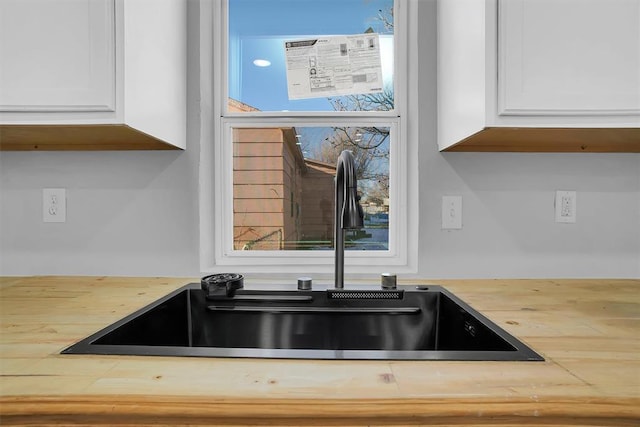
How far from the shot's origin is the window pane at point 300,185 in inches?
60.5

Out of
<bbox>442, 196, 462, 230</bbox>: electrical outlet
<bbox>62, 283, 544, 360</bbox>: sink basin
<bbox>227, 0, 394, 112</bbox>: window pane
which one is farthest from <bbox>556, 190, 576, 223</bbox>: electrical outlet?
<bbox>227, 0, 394, 112</bbox>: window pane

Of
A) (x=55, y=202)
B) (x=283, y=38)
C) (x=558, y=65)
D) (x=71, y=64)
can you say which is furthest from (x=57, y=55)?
(x=558, y=65)

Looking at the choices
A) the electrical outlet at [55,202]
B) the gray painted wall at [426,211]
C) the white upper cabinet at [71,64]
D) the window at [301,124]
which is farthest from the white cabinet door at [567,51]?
the electrical outlet at [55,202]

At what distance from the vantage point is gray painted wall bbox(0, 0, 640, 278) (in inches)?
55.6

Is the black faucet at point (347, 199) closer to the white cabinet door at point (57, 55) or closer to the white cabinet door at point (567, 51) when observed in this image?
the white cabinet door at point (567, 51)

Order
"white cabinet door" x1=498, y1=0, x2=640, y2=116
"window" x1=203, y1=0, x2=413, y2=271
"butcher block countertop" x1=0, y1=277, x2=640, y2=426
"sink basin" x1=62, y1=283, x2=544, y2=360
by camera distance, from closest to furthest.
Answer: "butcher block countertop" x1=0, y1=277, x2=640, y2=426
"white cabinet door" x1=498, y1=0, x2=640, y2=116
"sink basin" x1=62, y1=283, x2=544, y2=360
"window" x1=203, y1=0, x2=413, y2=271

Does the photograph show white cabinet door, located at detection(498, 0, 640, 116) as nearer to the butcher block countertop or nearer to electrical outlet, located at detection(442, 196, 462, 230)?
electrical outlet, located at detection(442, 196, 462, 230)

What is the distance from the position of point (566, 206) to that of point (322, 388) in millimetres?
1194

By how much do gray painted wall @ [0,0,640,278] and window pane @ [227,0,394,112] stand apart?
16 cm

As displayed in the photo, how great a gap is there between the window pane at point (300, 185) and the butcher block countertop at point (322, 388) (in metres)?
0.77

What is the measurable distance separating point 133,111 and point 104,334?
58cm

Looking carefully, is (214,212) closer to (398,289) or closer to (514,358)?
(398,289)

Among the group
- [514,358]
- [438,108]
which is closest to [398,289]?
[514,358]

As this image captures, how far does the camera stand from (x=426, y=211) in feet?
4.66
